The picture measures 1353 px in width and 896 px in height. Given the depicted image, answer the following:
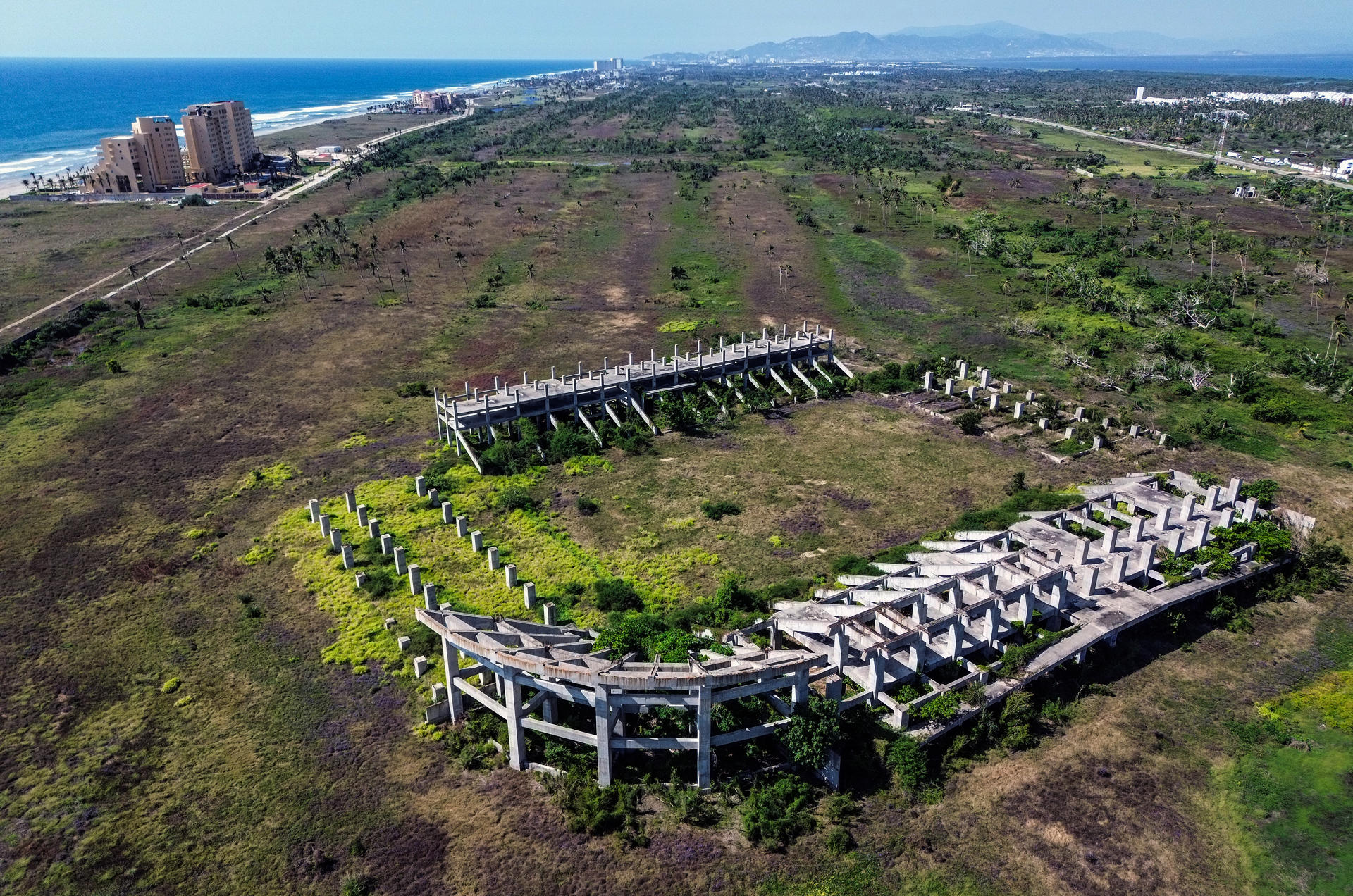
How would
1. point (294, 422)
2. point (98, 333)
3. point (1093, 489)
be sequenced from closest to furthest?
1. point (1093, 489)
2. point (294, 422)
3. point (98, 333)

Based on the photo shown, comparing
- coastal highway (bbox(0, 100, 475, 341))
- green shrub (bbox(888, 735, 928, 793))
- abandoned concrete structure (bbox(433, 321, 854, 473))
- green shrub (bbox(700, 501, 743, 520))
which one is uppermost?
coastal highway (bbox(0, 100, 475, 341))

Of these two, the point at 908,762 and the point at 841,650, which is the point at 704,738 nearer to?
the point at 841,650

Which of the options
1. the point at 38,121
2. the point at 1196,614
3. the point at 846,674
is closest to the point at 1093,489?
the point at 1196,614

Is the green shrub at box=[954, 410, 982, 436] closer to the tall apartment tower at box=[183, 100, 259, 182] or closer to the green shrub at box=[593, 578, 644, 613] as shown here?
the green shrub at box=[593, 578, 644, 613]

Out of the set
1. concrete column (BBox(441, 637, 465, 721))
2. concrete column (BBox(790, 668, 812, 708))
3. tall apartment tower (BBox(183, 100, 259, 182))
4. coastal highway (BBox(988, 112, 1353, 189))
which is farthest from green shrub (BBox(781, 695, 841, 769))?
tall apartment tower (BBox(183, 100, 259, 182))

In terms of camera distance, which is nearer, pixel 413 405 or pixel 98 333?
pixel 413 405

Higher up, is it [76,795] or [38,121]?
[38,121]

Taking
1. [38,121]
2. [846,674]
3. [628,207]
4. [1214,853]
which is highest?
[38,121]

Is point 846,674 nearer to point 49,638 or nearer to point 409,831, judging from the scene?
point 409,831
